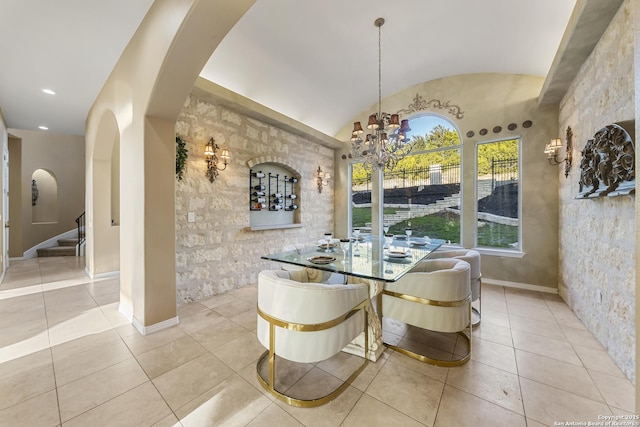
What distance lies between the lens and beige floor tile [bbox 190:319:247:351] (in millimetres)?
2371

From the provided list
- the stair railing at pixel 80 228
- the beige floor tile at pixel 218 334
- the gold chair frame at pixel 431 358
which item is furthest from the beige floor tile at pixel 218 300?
the stair railing at pixel 80 228

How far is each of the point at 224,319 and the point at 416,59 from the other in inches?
195

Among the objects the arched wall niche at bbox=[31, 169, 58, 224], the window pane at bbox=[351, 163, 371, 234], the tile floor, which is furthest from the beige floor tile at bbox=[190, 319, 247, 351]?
the arched wall niche at bbox=[31, 169, 58, 224]

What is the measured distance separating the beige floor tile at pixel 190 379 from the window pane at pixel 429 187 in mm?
4312

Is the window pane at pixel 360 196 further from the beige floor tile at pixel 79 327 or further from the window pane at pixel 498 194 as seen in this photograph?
the beige floor tile at pixel 79 327

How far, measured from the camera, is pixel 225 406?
162 cm

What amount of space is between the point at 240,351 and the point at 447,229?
419 centimetres

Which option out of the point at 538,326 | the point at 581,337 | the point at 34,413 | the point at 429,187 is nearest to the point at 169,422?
the point at 34,413

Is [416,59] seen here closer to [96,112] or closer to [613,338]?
[613,338]

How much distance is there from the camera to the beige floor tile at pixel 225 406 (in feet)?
4.94

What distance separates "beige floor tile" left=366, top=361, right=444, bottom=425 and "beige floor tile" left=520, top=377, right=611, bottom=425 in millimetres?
547

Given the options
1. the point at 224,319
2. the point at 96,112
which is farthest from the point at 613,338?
the point at 96,112

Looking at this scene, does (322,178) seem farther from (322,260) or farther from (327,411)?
(327,411)

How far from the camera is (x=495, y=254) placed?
13.6 feet
